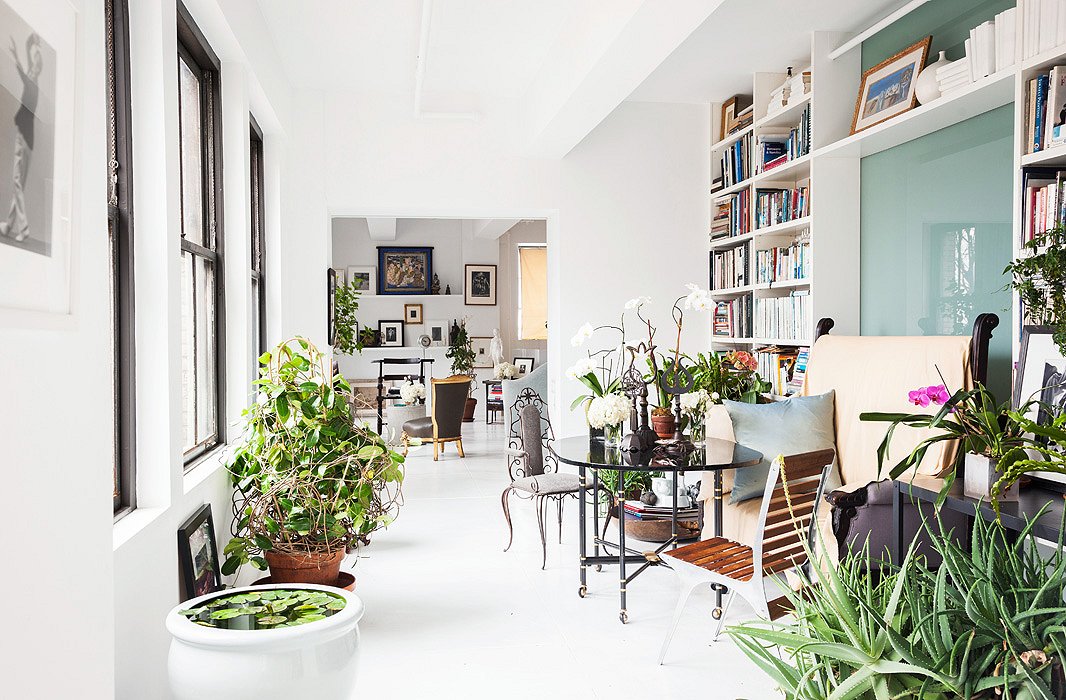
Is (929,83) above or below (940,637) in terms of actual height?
above

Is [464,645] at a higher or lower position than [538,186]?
lower

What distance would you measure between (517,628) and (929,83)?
10.4ft

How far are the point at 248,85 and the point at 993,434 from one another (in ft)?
12.2

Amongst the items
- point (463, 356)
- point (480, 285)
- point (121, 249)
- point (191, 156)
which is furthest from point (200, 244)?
point (480, 285)

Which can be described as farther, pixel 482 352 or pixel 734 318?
pixel 482 352

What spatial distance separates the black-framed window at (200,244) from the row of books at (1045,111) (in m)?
3.28

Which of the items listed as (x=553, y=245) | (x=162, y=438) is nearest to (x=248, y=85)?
(x=162, y=438)

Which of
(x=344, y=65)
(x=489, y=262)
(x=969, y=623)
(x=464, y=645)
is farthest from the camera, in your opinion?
(x=489, y=262)

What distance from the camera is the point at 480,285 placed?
41.7 ft

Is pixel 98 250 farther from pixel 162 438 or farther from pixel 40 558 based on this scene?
pixel 162 438

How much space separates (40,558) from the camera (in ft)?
4.14

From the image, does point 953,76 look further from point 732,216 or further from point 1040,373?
point 732,216

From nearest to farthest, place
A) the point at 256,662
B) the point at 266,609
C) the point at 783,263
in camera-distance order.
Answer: the point at 256,662
the point at 266,609
the point at 783,263

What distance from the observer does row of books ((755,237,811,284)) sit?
5367mm
